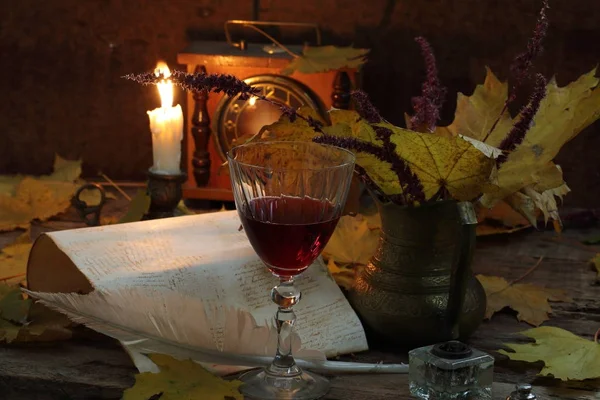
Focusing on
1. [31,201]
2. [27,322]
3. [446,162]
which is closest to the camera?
[446,162]

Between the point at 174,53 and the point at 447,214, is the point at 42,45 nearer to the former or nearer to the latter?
the point at 174,53

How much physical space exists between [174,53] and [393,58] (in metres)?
0.46

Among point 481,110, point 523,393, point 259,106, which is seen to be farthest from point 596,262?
point 259,106

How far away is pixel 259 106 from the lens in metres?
1.81

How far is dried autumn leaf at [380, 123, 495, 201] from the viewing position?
1096 millimetres

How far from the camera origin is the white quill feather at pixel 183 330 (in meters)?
1.14

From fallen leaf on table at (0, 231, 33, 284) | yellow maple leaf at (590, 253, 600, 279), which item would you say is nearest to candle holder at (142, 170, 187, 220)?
fallen leaf on table at (0, 231, 33, 284)

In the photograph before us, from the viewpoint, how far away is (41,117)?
6.92 feet

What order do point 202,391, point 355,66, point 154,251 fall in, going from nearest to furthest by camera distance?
point 202,391
point 154,251
point 355,66

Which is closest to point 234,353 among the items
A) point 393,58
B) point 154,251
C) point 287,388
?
point 287,388

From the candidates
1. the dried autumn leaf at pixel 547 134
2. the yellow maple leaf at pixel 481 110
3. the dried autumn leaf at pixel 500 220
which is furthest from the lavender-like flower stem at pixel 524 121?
the dried autumn leaf at pixel 500 220

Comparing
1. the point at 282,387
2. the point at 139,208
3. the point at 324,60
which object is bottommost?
the point at 282,387

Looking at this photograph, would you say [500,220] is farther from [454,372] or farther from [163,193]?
[454,372]

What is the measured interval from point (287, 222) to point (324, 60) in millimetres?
814
